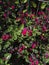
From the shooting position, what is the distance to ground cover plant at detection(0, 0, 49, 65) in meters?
2.69

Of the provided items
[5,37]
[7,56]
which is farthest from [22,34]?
[7,56]

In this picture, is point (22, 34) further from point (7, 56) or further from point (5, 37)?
point (7, 56)

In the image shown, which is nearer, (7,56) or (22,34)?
(7,56)

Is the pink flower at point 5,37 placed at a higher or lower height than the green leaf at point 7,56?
higher

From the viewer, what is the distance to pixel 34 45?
9.05 ft

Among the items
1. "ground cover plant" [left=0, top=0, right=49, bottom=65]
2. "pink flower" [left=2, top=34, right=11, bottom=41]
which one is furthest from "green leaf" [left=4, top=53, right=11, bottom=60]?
"pink flower" [left=2, top=34, right=11, bottom=41]

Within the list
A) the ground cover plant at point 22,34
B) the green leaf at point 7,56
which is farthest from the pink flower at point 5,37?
the green leaf at point 7,56

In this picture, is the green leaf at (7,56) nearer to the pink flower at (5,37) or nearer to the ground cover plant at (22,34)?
the ground cover plant at (22,34)

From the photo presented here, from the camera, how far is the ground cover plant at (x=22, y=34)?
2.69m

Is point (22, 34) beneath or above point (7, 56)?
above

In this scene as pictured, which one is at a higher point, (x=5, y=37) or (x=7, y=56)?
(x=5, y=37)

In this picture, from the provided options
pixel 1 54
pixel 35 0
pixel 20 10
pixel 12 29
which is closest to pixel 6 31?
pixel 12 29

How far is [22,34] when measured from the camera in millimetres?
2721

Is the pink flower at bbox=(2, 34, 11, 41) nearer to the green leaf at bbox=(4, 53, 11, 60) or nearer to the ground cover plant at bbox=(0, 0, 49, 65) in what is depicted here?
the ground cover plant at bbox=(0, 0, 49, 65)
